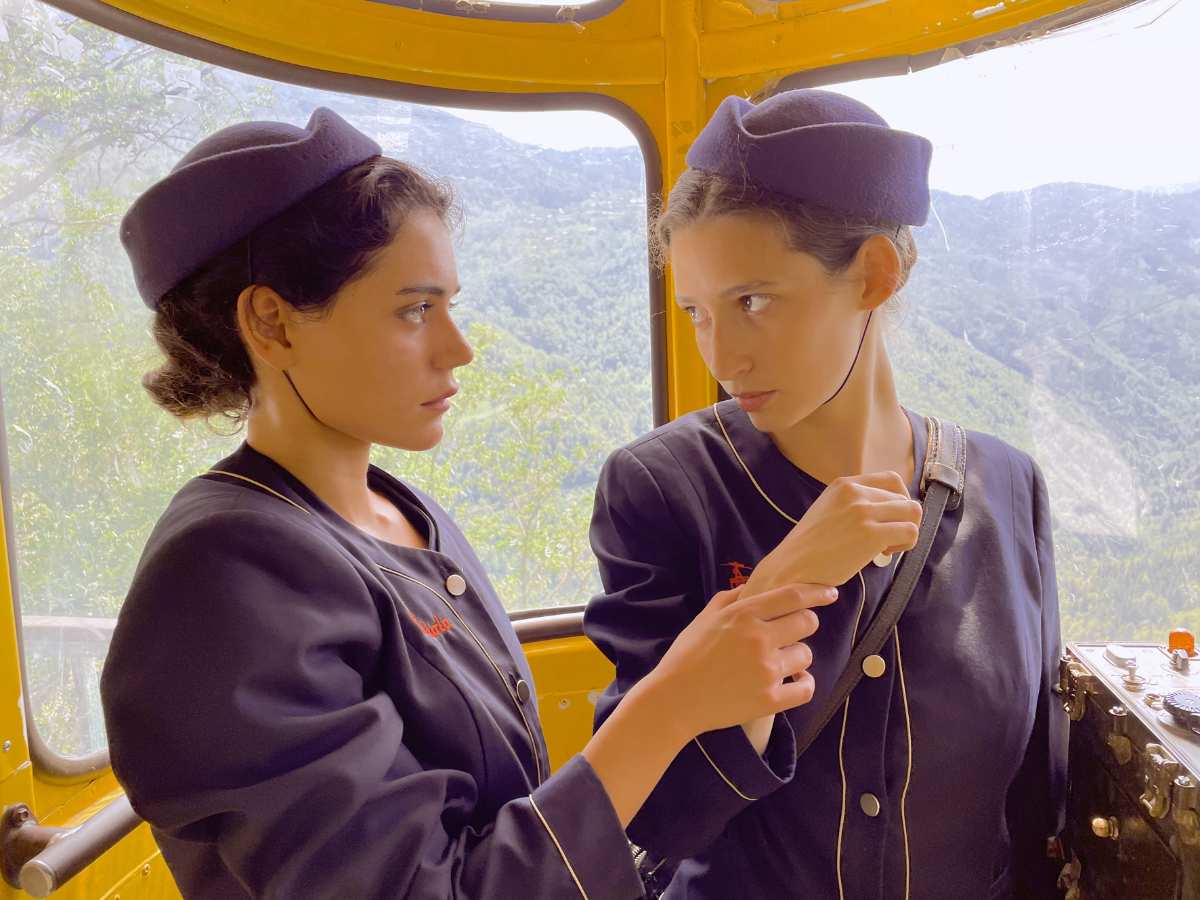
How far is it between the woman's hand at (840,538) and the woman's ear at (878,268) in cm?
36

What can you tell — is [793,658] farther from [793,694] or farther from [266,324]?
[266,324]

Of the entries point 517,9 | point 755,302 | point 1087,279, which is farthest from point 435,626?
point 1087,279

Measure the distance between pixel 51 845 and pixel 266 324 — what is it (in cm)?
106

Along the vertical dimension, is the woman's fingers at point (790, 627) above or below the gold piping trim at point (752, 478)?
below

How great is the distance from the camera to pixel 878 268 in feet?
4.88

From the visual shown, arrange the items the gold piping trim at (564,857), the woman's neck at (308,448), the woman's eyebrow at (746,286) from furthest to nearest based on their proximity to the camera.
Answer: the woman's eyebrow at (746,286)
the woman's neck at (308,448)
the gold piping trim at (564,857)

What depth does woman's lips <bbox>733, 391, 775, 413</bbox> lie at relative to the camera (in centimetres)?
149

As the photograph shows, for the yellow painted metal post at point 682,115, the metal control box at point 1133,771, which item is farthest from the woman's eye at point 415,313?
the yellow painted metal post at point 682,115

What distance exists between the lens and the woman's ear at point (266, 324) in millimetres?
1233

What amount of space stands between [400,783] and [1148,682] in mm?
1120

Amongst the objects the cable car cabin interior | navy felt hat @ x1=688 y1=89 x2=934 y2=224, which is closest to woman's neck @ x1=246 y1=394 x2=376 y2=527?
the cable car cabin interior

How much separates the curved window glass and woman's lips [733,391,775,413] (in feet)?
3.87

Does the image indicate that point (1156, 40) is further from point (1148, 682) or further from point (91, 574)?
point (91, 574)

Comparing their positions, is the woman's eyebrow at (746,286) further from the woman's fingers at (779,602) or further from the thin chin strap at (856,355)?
the woman's fingers at (779,602)
